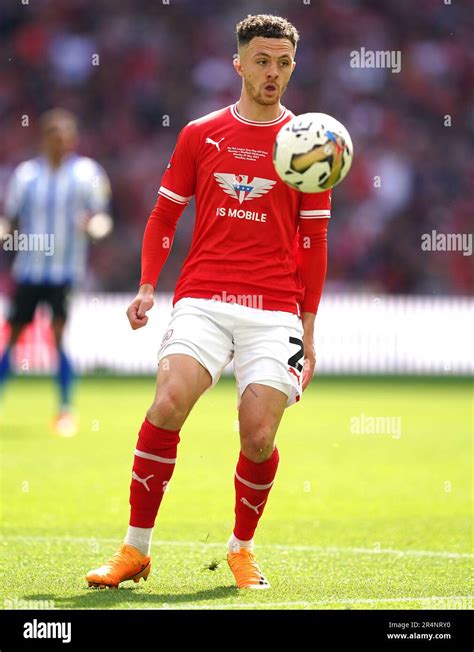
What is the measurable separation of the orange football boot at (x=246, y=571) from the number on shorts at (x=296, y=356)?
0.87 metres

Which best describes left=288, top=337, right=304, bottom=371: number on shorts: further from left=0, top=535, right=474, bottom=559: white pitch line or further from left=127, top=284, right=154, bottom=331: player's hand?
left=0, top=535, right=474, bottom=559: white pitch line

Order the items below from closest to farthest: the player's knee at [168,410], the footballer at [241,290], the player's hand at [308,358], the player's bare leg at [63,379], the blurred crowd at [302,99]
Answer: the player's knee at [168,410] < the footballer at [241,290] < the player's hand at [308,358] < the player's bare leg at [63,379] < the blurred crowd at [302,99]

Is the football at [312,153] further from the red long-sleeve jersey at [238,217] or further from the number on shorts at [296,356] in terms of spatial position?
the number on shorts at [296,356]

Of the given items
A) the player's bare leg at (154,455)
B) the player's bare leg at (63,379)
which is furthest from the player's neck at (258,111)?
the player's bare leg at (63,379)

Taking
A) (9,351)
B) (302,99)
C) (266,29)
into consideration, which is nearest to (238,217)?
(266,29)

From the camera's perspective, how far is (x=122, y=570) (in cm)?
541

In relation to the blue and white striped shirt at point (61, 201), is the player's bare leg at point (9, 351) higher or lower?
lower

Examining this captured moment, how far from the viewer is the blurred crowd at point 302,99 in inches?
838
